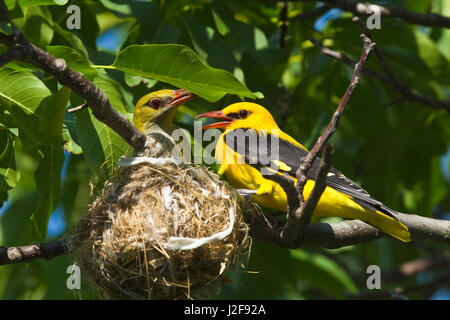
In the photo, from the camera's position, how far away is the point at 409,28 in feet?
17.5

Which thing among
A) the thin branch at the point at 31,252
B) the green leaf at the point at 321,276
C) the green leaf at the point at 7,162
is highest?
the green leaf at the point at 7,162

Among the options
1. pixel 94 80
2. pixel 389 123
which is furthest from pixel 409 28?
pixel 94 80

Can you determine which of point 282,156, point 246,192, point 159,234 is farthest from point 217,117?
point 159,234

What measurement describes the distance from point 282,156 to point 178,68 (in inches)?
59.1

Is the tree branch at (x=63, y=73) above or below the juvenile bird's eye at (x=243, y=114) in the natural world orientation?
above

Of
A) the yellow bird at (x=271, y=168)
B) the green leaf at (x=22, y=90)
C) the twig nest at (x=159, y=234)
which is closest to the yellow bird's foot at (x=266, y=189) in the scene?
the yellow bird at (x=271, y=168)

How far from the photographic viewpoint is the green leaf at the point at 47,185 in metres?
3.68

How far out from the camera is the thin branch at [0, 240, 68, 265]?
3623mm

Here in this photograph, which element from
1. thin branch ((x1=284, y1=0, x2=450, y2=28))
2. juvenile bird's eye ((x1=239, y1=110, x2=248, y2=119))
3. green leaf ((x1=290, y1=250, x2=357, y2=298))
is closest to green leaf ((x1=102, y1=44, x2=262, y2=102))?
juvenile bird's eye ((x1=239, y1=110, x2=248, y2=119))

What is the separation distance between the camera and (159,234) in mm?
3379

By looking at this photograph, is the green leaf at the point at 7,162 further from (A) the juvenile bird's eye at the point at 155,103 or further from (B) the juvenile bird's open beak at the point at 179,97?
(B) the juvenile bird's open beak at the point at 179,97

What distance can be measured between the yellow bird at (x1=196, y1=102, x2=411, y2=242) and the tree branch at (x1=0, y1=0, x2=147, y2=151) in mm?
954

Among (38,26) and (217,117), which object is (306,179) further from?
(38,26)

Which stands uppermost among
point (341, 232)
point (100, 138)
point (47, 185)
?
point (100, 138)
